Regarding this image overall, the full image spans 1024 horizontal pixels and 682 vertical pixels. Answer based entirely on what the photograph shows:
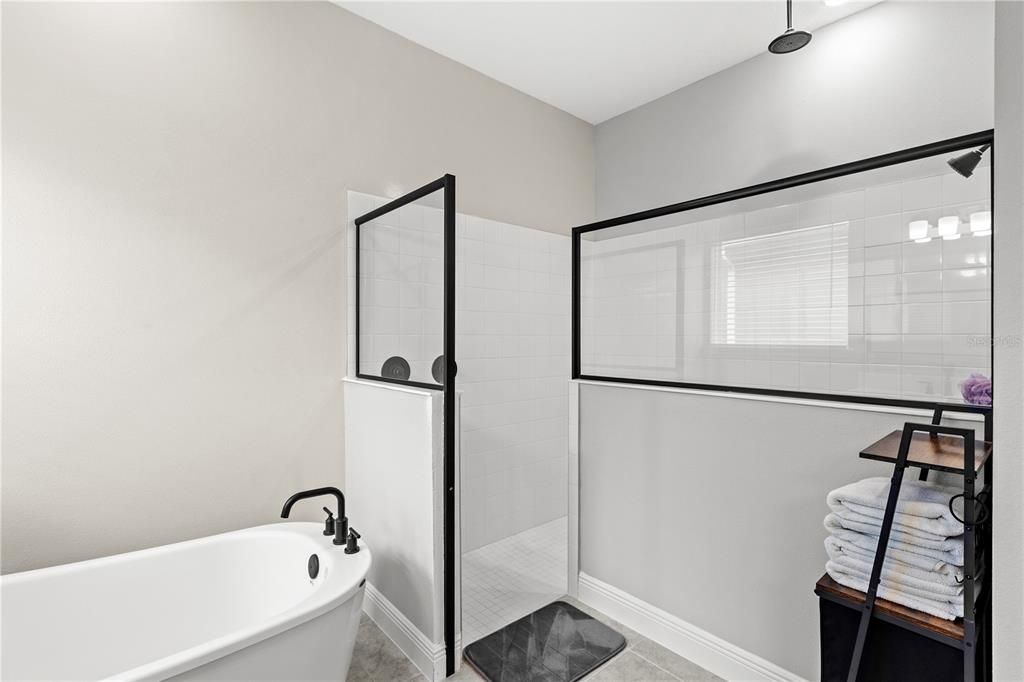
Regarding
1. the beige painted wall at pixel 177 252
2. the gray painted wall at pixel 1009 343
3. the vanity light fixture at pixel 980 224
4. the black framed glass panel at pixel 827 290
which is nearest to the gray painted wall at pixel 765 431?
the black framed glass panel at pixel 827 290

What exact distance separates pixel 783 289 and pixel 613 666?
5.20 feet

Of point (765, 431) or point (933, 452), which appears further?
point (765, 431)

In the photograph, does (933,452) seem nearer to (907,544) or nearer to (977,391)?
(907,544)

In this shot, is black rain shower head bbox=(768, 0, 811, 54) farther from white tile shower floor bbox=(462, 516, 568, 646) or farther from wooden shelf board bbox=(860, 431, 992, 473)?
white tile shower floor bbox=(462, 516, 568, 646)

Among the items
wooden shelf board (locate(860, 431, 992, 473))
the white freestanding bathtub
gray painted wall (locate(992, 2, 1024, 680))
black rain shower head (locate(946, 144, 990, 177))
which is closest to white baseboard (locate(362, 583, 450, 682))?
the white freestanding bathtub

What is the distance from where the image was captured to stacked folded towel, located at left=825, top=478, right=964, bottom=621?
47.8 inches

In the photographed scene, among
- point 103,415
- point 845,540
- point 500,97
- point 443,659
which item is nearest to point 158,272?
point 103,415

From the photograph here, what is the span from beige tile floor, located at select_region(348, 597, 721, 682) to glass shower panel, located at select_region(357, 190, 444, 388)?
1.09 meters

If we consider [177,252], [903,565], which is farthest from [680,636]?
[177,252]

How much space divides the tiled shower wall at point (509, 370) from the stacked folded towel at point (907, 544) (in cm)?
186

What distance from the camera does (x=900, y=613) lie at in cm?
126

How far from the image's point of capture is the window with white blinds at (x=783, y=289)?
6.29 feet

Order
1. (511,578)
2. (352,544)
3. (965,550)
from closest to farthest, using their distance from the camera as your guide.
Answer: (965,550) < (352,544) < (511,578)

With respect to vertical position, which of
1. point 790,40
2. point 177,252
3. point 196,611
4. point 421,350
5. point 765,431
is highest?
point 790,40
